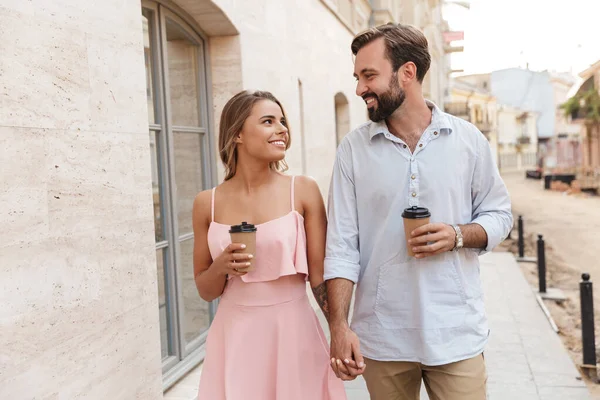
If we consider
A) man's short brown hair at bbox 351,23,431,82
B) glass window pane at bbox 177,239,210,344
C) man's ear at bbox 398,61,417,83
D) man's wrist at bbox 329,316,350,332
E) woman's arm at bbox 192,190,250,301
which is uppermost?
man's short brown hair at bbox 351,23,431,82

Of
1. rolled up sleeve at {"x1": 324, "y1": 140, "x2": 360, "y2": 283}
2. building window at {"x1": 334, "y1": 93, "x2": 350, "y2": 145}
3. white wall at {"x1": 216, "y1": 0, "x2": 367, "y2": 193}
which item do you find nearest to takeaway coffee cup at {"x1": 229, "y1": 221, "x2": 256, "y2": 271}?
rolled up sleeve at {"x1": 324, "y1": 140, "x2": 360, "y2": 283}

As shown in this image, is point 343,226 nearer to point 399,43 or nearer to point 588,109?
point 399,43

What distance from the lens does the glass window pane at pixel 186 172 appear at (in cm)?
468

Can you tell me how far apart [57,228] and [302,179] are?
102 cm

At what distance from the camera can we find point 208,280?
2.59 meters

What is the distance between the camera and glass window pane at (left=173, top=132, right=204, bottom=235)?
4.68 meters

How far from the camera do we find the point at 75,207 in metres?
2.76

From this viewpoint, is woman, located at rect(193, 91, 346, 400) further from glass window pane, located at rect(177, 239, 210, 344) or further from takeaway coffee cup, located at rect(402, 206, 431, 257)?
glass window pane, located at rect(177, 239, 210, 344)

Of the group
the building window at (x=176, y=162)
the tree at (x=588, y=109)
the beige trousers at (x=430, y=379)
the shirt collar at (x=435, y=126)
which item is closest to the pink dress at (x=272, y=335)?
the beige trousers at (x=430, y=379)

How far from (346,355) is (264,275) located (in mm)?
499

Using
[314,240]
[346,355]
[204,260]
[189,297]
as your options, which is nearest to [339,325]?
[346,355]

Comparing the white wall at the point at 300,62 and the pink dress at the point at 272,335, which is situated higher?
the white wall at the point at 300,62

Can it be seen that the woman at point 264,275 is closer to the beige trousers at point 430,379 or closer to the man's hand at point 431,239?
the beige trousers at point 430,379

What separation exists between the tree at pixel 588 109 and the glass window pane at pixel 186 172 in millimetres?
42136
